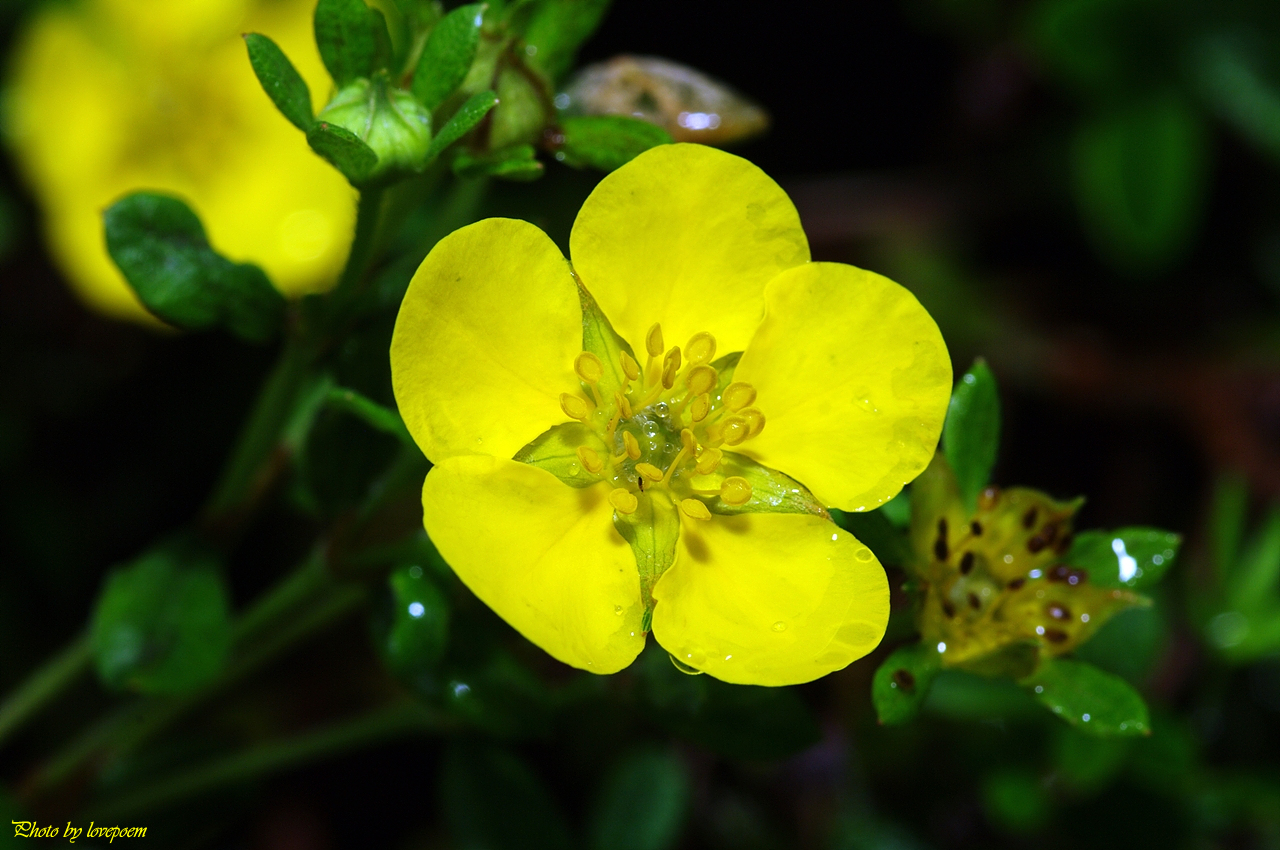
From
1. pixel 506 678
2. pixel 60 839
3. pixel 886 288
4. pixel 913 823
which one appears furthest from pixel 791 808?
pixel 886 288

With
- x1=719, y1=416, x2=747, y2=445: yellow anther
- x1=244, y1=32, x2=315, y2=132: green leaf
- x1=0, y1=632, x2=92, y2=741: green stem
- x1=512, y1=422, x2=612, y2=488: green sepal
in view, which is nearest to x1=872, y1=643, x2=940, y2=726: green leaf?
x1=719, y1=416, x2=747, y2=445: yellow anther

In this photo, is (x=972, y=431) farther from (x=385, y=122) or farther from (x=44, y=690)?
(x=44, y=690)

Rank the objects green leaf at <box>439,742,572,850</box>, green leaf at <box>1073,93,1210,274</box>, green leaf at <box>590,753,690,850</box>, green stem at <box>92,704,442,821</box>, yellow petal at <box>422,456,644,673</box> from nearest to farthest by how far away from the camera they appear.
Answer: yellow petal at <box>422,456,644,673</box>
green stem at <box>92,704,442,821</box>
green leaf at <box>439,742,572,850</box>
green leaf at <box>590,753,690,850</box>
green leaf at <box>1073,93,1210,274</box>

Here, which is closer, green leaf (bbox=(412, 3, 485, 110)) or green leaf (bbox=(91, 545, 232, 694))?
green leaf (bbox=(412, 3, 485, 110))

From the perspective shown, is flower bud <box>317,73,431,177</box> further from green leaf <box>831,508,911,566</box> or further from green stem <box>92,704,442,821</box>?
green stem <box>92,704,442,821</box>

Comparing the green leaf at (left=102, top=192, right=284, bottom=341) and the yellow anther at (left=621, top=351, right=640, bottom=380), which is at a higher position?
the green leaf at (left=102, top=192, right=284, bottom=341)

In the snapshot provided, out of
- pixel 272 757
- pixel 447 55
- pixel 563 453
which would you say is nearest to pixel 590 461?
pixel 563 453
